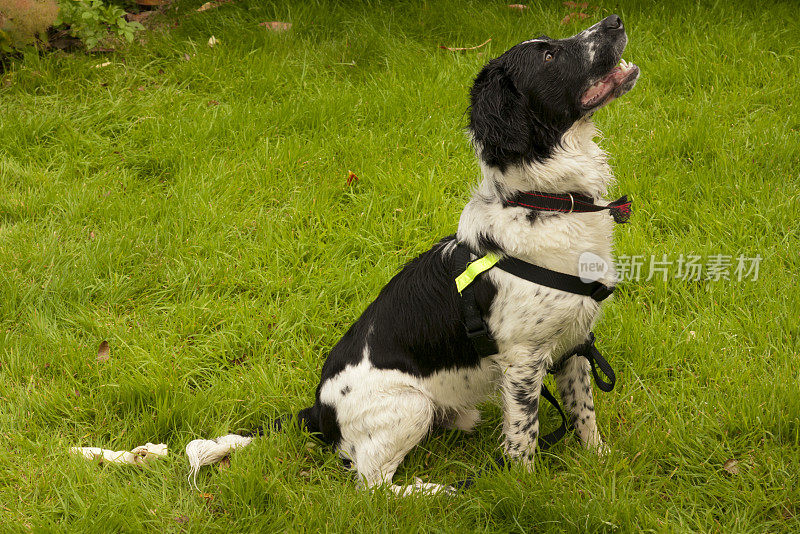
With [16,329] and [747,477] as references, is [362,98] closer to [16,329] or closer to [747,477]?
[16,329]

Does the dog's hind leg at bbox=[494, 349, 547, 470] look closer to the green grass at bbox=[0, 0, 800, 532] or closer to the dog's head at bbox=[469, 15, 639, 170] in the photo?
the green grass at bbox=[0, 0, 800, 532]

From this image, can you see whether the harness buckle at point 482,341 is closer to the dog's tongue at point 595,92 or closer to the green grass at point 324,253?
the green grass at point 324,253

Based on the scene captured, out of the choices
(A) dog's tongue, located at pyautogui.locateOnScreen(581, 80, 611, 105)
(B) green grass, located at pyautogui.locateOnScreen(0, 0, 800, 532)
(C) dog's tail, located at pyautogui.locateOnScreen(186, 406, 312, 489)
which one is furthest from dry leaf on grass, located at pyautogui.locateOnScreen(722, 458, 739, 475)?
(C) dog's tail, located at pyautogui.locateOnScreen(186, 406, 312, 489)

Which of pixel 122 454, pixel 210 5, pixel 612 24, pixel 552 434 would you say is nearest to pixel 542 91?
pixel 612 24

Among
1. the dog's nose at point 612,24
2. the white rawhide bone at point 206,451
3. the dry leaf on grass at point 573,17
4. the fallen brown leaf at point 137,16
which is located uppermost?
the dog's nose at point 612,24

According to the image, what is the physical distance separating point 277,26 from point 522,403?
4.41 m

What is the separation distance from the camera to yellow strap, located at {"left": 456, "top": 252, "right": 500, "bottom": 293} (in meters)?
2.69

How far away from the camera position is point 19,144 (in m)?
5.18

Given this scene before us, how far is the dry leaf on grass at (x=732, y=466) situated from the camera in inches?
110

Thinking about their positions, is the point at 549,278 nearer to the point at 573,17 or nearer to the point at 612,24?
the point at 612,24

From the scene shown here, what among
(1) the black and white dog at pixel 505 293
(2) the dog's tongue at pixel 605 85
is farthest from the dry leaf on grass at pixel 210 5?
(2) the dog's tongue at pixel 605 85

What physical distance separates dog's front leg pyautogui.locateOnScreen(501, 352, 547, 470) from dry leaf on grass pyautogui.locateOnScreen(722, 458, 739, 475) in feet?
2.43

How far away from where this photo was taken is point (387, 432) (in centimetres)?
291

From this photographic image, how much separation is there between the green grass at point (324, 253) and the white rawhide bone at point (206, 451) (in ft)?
0.24
